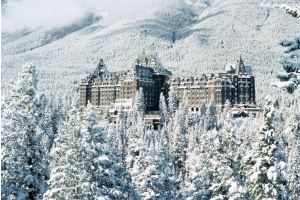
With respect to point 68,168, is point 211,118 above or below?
below

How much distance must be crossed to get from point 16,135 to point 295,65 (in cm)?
2001

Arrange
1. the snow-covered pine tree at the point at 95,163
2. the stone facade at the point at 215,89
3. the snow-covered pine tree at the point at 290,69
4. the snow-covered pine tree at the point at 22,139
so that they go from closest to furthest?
the snow-covered pine tree at the point at 290,69 < the snow-covered pine tree at the point at 22,139 < the snow-covered pine tree at the point at 95,163 < the stone facade at the point at 215,89

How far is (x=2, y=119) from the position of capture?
31719mm

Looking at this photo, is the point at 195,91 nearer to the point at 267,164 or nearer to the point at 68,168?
the point at 267,164

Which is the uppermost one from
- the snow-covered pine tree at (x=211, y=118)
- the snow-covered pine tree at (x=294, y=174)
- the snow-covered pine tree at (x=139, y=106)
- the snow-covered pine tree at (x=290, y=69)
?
the snow-covered pine tree at (x=290, y=69)

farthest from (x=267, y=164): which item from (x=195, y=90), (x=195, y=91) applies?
(x=195, y=90)

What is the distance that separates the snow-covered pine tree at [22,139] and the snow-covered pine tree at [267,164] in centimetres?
1501

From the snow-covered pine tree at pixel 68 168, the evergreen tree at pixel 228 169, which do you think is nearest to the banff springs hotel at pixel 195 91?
the evergreen tree at pixel 228 169

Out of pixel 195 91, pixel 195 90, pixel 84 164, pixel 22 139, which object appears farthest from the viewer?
pixel 195 90

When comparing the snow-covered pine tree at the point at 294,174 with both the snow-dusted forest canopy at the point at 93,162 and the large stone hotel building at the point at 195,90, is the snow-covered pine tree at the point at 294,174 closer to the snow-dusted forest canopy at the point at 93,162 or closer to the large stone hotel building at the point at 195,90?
the snow-dusted forest canopy at the point at 93,162

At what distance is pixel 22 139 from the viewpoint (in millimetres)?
31859

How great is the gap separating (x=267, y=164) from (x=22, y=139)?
1707 centimetres

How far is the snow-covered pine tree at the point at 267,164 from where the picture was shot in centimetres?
3859

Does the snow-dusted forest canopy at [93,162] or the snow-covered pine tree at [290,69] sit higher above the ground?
the snow-covered pine tree at [290,69]
